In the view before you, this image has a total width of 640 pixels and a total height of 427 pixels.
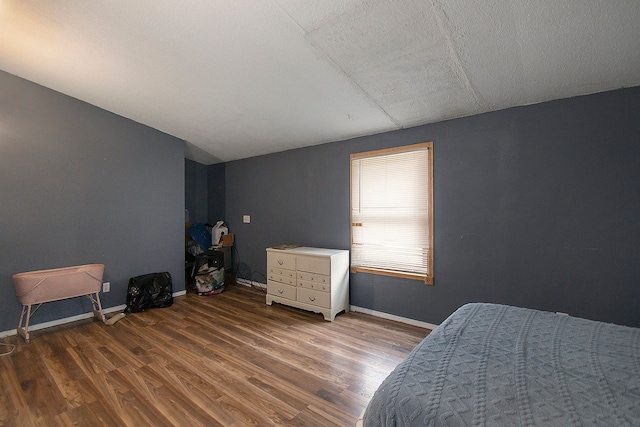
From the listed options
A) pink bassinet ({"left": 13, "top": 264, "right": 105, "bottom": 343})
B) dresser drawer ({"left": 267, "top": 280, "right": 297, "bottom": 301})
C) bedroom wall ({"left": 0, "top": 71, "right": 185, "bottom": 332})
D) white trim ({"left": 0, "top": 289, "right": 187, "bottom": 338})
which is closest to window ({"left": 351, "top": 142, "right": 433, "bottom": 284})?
dresser drawer ({"left": 267, "top": 280, "right": 297, "bottom": 301})

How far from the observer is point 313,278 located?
11.0ft

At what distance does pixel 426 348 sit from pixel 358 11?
1.96 m

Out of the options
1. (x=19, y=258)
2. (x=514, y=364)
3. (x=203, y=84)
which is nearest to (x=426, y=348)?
(x=514, y=364)

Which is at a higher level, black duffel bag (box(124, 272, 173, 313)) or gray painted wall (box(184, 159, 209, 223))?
gray painted wall (box(184, 159, 209, 223))

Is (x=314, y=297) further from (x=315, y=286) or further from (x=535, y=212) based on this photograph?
(x=535, y=212)

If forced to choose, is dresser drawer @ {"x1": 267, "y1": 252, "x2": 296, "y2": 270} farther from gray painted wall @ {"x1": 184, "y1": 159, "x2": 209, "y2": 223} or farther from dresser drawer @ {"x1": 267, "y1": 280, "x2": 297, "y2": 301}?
gray painted wall @ {"x1": 184, "y1": 159, "x2": 209, "y2": 223}

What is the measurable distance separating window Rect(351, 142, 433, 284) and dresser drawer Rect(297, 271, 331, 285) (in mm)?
435

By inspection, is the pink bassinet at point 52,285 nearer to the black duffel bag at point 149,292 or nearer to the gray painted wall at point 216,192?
the black duffel bag at point 149,292

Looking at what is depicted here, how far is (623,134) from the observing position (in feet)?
7.00

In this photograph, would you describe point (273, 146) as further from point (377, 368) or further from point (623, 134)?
point (623, 134)

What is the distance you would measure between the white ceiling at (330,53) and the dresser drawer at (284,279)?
6.45 feet

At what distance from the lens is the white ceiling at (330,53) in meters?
1.70

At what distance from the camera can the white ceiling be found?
170 centimetres

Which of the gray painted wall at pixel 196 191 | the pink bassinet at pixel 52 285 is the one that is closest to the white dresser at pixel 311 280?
the pink bassinet at pixel 52 285
